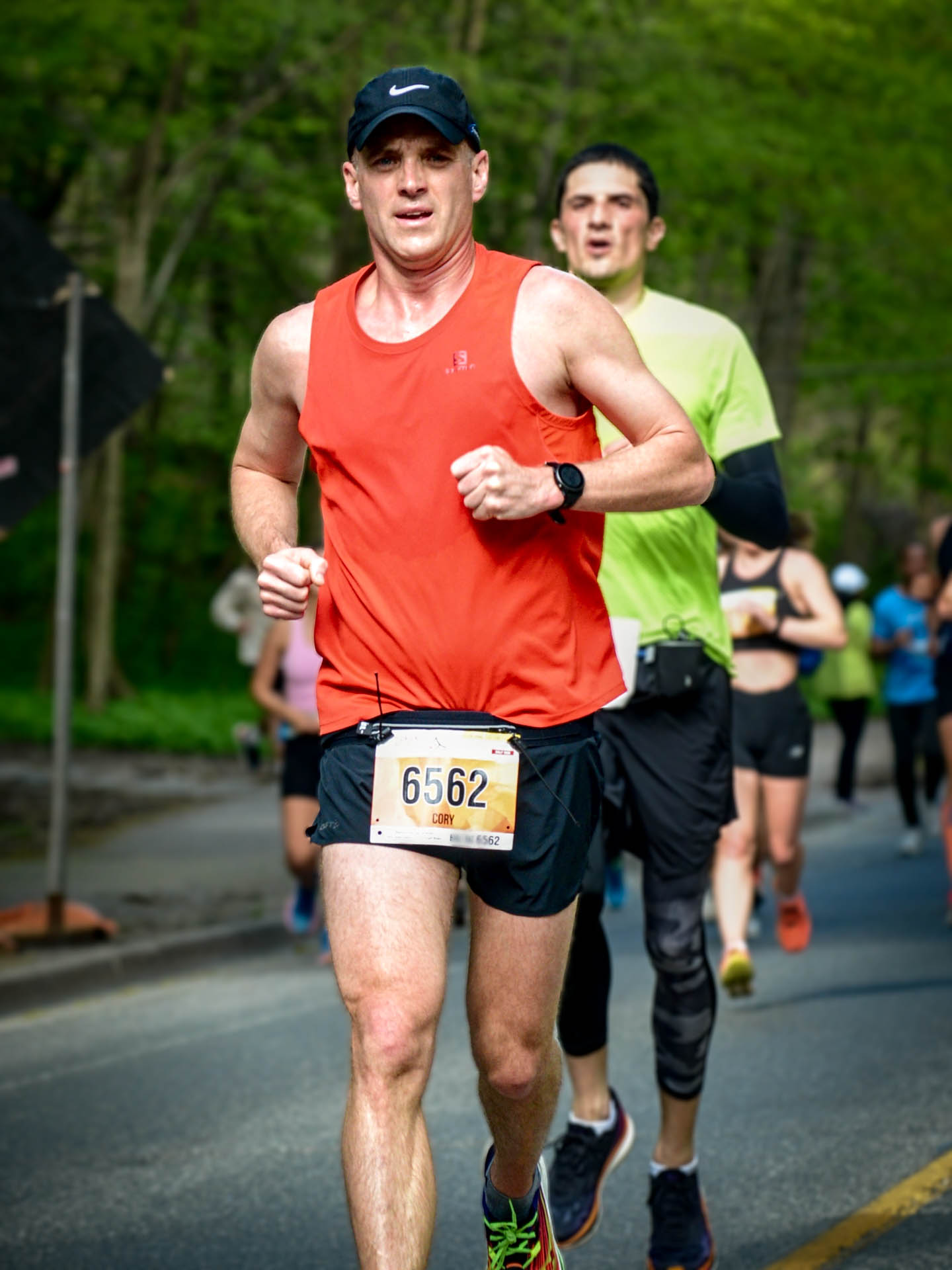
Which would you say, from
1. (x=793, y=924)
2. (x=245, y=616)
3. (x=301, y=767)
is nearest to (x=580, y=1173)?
(x=793, y=924)

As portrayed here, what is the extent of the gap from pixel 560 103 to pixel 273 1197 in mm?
17959

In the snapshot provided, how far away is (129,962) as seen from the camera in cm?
885

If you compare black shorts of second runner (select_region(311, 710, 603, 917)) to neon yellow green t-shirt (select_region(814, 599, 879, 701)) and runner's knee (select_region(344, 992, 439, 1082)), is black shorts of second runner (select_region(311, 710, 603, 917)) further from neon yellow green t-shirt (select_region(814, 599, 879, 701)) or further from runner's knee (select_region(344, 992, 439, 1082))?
neon yellow green t-shirt (select_region(814, 599, 879, 701))

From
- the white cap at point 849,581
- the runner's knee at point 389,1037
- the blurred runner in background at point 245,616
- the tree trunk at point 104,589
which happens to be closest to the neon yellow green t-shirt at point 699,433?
the runner's knee at point 389,1037

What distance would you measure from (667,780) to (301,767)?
4.65 meters

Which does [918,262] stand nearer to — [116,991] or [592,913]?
[116,991]

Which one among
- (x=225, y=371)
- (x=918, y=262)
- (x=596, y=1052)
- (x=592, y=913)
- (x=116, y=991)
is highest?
(x=918, y=262)

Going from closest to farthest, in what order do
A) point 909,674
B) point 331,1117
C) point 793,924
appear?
point 331,1117
point 793,924
point 909,674

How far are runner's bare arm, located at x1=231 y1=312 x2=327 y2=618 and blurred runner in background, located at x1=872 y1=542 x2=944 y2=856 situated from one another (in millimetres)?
9692

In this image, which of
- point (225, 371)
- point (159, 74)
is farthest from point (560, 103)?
point (225, 371)

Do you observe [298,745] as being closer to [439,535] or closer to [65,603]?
[65,603]

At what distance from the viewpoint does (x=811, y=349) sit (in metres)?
31.6

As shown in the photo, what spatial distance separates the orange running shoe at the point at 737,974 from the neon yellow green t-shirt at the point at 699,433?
8.47 feet

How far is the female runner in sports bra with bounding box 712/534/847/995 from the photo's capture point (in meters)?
8.38
